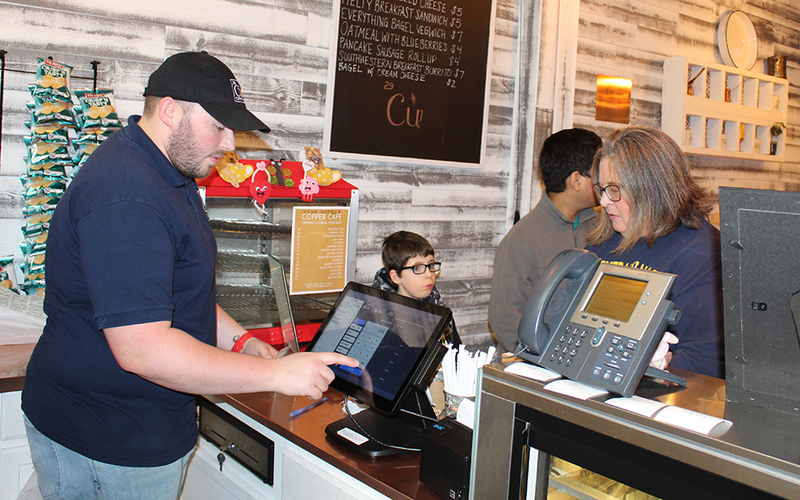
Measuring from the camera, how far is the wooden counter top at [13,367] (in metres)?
1.71

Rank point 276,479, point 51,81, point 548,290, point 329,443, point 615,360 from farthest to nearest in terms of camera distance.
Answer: point 51,81
point 276,479
point 329,443
point 548,290
point 615,360

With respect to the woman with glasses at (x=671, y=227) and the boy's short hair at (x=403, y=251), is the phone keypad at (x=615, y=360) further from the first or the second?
the boy's short hair at (x=403, y=251)

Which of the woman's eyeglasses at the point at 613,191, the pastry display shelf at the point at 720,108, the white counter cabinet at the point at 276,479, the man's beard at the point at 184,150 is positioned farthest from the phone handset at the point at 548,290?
the pastry display shelf at the point at 720,108

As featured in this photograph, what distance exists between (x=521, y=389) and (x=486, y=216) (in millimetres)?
2456

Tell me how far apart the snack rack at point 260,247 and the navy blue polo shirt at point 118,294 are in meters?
0.82

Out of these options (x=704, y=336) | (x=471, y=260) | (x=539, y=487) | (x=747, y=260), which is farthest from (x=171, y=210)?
(x=471, y=260)

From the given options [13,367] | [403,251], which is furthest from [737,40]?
[13,367]

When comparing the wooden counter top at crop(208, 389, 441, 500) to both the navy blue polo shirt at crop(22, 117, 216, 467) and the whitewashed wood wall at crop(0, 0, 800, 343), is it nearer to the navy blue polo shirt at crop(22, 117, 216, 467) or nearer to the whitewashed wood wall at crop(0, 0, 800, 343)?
the navy blue polo shirt at crop(22, 117, 216, 467)

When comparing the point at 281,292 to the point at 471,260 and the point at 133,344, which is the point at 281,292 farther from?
the point at 471,260

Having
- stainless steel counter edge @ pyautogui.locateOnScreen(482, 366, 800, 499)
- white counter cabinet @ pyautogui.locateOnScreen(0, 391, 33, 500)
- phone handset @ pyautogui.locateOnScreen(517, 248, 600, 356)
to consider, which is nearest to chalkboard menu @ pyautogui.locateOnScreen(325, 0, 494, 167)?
white counter cabinet @ pyautogui.locateOnScreen(0, 391, 33, 500)

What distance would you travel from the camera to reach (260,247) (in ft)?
8.00

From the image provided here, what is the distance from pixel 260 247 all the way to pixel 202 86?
1.20 m

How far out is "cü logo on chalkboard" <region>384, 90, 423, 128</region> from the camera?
2891 mm

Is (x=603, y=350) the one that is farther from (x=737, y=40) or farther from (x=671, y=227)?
(x=737, y=40)
